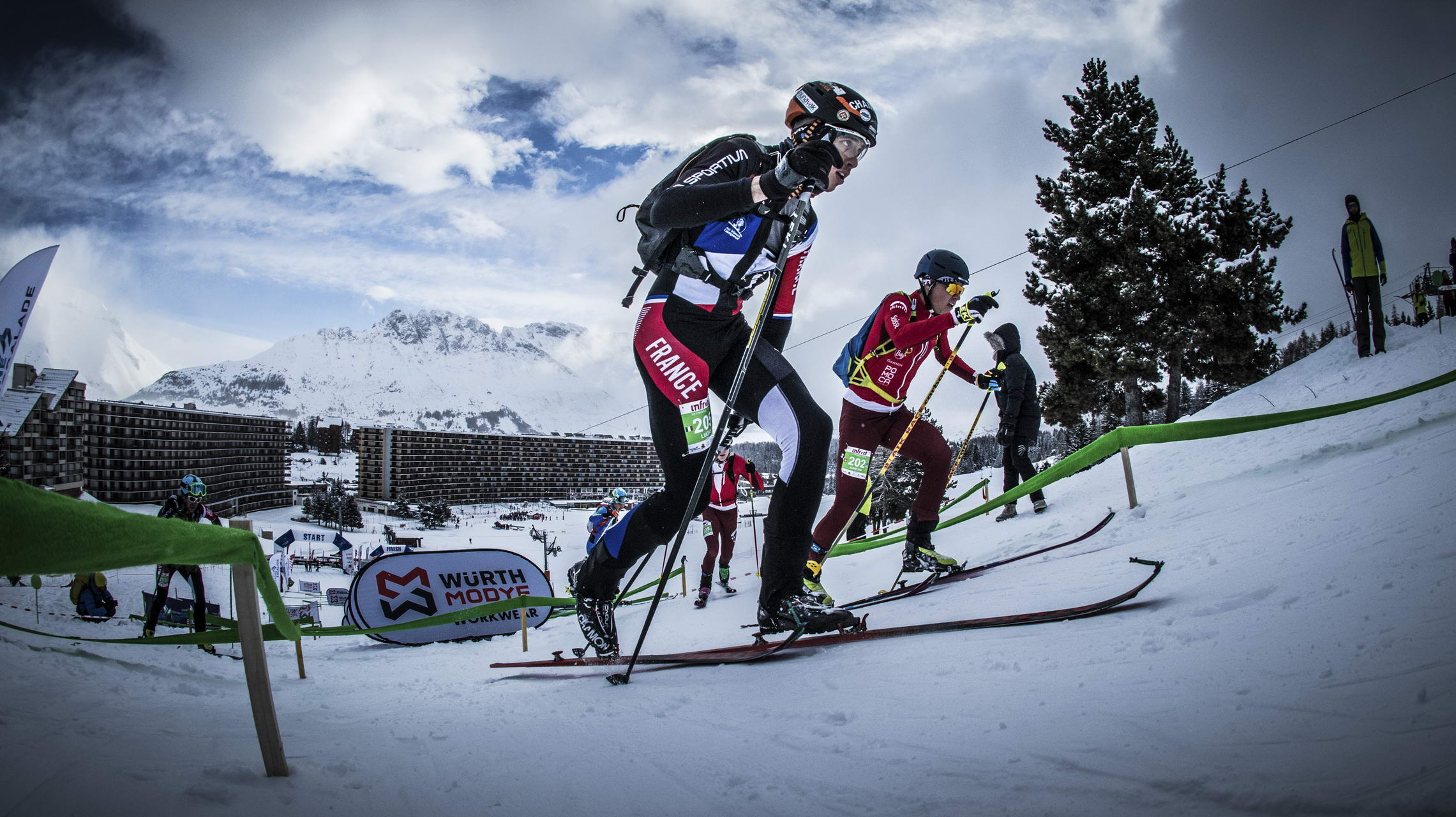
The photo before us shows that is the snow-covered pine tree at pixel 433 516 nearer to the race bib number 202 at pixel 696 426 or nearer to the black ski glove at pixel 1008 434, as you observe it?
the black ski glove at pixel 1008 434

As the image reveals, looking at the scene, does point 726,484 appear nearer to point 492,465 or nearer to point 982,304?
point 982,304

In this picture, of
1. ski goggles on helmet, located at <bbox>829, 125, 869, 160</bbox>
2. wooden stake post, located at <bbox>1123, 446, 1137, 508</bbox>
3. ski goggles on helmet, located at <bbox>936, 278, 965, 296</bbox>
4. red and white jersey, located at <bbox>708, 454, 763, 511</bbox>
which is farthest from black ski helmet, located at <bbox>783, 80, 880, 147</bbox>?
red and white jersey, located at <bbox>708, 454, 763, 511</bbox>

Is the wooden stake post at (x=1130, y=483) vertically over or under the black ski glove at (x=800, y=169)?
under

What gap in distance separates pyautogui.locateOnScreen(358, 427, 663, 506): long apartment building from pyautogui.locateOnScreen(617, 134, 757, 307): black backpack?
4252 inches

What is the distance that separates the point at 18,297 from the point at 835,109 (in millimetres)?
5144

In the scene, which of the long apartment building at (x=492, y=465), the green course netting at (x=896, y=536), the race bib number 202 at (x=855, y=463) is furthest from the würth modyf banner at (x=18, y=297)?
the long apartment building at (x=492, y=465)

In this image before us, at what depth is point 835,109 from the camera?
9.27 feet

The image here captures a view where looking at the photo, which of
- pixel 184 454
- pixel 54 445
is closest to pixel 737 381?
pixel 54 445

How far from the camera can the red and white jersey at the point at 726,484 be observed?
9070mm

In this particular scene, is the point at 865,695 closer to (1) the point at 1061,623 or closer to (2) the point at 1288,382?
(1) the point at 1061,623

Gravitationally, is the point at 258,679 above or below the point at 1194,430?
below

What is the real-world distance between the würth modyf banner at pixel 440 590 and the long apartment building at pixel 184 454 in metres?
56.5

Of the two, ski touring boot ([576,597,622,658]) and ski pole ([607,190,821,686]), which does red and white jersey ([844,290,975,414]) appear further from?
ski touring boot ([576,597,622,658])

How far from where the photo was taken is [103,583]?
30.0 feet
